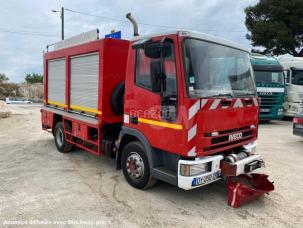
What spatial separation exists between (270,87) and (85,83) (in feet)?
31.6

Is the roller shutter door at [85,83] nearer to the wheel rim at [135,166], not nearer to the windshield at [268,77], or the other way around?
the wheel rim at [135,166]

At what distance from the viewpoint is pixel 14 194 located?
4949 millimetres

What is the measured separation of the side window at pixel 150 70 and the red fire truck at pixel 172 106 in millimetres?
14

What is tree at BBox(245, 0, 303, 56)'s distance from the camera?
27.2 m

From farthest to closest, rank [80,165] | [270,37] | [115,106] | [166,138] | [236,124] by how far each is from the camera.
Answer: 1. [270,37]
2. [80,165]
3. [115,106]
4. [236,124]
5. [166,138]

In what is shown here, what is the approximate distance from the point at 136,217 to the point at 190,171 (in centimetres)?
97

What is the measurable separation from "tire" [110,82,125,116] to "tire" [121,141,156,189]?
0.83 m

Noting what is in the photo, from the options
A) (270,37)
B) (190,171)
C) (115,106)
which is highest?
(270,37)

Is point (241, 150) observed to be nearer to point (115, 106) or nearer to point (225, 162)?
point (225, 162)

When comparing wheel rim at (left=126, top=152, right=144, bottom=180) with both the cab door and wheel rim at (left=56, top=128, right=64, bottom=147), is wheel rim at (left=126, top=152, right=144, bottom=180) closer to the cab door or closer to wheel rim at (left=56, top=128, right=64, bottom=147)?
the cab door

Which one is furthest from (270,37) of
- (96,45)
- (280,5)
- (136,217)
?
(136,217)

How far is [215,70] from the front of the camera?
455cm

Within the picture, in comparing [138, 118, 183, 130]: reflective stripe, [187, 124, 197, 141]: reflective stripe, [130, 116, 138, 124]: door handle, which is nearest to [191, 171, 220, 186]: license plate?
[187, 124, 197, 141]: reflective stripe

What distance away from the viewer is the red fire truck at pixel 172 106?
4.21 meters
